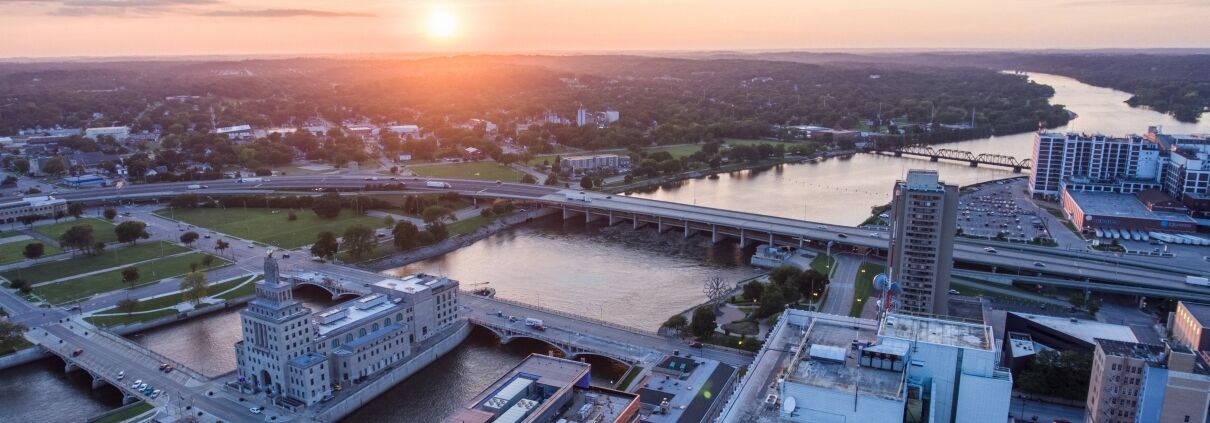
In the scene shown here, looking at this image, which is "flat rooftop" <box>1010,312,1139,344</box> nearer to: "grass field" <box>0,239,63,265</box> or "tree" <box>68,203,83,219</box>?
"grass field" <box>0,239,63,265</box>

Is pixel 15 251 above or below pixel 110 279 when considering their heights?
above

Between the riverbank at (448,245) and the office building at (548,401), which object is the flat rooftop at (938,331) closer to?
the office building at (548,401)

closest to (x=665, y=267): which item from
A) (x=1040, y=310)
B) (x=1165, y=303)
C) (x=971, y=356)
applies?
(x=1040, y=310)

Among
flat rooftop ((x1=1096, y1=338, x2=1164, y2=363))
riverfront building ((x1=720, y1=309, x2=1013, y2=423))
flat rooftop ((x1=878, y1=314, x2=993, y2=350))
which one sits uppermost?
flat rooftop ((x1=878, y1=314, x2=993, y2=350))

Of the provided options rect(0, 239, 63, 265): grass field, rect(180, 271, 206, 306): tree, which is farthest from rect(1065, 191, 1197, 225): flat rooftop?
rect(0, 239, 63, 265): grass field

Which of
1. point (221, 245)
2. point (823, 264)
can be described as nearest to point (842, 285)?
point (823, 264)

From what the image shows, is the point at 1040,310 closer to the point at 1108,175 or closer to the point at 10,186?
the point at 1108,175

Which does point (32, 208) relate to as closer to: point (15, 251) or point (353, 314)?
point (15, 251)
